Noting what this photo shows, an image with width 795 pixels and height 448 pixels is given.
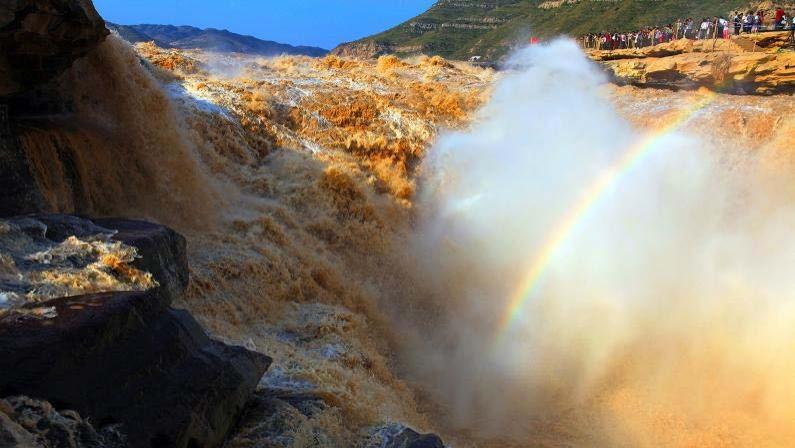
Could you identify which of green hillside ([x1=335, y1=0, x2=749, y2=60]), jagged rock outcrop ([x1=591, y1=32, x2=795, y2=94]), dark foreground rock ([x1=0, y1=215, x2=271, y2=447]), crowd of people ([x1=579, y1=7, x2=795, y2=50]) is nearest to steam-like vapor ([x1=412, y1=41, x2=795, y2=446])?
jagged rock outcrop ([x1=591, y1=32, x2=795, y2=94])

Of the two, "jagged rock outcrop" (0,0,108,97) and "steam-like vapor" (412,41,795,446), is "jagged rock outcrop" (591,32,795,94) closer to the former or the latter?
"steam-like vapor" (412,41,795,446)

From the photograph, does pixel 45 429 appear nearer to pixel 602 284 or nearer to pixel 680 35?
pixel 602 284

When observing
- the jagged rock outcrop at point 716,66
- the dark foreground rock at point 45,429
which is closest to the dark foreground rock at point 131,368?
the dark foreground rock at point 45,429

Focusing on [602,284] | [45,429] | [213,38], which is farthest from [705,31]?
[213,38]

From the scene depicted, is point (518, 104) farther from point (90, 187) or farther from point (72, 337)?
point (72, 337)

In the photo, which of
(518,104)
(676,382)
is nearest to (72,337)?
(676,382)

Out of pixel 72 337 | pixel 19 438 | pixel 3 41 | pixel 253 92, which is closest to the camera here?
pixel 19 438

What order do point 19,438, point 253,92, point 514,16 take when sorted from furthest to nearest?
point 514,16, point 253,92, point 19,438
